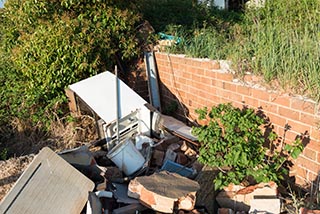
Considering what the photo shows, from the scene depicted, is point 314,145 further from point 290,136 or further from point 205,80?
point 205,80

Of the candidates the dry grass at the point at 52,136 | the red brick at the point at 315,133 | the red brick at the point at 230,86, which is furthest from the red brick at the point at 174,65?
the red brick at the point at 315,133

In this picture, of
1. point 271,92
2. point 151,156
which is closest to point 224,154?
point 271,92

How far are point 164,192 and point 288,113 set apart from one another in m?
1.42

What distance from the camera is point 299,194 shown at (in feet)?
10.9

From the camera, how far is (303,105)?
308 centimetres

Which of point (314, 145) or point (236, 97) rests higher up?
point (236, 97)

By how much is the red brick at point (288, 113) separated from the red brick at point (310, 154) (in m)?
0.31

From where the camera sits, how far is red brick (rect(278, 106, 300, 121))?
10.4 ft

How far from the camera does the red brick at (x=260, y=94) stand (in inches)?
139

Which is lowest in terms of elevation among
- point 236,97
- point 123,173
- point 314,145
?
point 123,173

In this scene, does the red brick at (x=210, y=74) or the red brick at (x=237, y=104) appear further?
the red brick at (x=210, y=74)

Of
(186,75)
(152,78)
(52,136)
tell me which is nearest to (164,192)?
(186,75)

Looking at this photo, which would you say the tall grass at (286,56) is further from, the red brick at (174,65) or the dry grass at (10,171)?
the dry grass at (10,171)

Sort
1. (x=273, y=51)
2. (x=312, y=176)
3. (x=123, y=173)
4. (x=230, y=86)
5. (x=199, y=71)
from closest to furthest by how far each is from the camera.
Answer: (x=312, y=176) → (x=273, y=51) → (x=123, y=173) → (x=230, y=86) → (x=199, y=71)
